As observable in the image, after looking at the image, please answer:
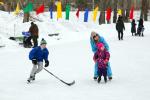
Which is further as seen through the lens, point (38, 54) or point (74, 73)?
point (74, 73)

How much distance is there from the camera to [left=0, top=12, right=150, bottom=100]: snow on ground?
1060 centimetres

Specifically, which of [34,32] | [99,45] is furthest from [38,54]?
[34,32]

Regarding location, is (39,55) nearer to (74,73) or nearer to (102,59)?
(102,59)

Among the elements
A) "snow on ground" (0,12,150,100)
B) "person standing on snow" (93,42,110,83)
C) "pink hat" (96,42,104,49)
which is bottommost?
"snow on ground" (0,12,150,100)

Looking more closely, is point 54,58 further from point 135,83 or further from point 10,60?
point 135,83

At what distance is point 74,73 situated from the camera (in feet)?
46.1

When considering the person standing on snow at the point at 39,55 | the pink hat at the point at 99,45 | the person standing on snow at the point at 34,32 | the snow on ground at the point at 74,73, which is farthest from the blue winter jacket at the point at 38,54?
the person standing on snow at the point at 34,32

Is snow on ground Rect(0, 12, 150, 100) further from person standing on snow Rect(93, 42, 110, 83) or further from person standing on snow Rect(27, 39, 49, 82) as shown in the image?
person standing on snow Rect(27, 39, 49, 82)

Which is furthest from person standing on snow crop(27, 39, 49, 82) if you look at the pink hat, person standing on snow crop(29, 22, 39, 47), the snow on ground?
person standing on snow crop(29, 22, 39, 47)

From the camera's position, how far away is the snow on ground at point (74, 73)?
417 inches

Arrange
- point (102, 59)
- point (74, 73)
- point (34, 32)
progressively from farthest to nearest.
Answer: point (34, 32) → point (74, 73) → point (102, 59)

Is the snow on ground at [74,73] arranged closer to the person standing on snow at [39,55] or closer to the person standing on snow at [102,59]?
the person standing on snow at [102,59]

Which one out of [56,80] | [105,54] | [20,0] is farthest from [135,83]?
[20,0]

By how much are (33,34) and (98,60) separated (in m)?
11.1
